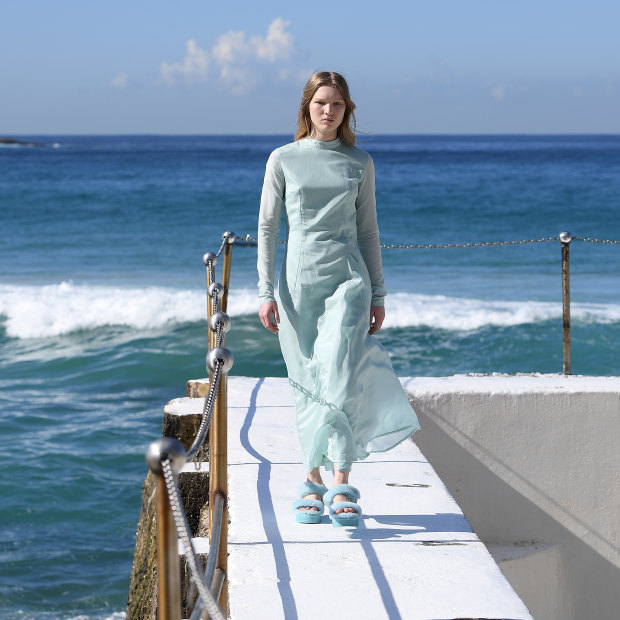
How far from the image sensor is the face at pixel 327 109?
3305 mm

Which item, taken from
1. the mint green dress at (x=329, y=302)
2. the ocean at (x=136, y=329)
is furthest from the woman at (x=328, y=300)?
the ocean at (x=136, y=329)

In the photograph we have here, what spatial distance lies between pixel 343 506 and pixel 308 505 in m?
0.14

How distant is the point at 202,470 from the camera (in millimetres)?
3969

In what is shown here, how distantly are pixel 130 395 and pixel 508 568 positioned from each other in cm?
689

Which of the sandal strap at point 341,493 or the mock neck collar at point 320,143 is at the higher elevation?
the mock neck collar at point 320,143

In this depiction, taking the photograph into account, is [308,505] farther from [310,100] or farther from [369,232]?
[310,100]

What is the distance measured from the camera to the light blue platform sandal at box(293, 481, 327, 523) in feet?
10.9

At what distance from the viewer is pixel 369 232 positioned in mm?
3463

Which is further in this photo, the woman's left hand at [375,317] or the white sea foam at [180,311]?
the white sea foam at [180,311]

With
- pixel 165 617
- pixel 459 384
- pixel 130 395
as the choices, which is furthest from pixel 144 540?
pixel 130 395

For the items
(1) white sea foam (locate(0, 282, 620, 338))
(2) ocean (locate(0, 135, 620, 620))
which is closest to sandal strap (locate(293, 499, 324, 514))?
(2) ocean (locate(0, 135, 620, 620))

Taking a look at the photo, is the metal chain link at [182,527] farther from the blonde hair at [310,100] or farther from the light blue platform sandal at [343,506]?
the blonde hair at [310,100]

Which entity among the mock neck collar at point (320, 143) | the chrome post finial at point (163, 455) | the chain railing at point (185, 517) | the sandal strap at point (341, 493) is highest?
the mock neck collar at point (320, 143)

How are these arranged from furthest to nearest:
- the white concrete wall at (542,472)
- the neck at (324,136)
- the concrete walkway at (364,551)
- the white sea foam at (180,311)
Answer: the white sea foam at (180,311)
the white concrete wall at (542,472)
the neck at (324,136)
the concrete walkway at (364,551)
